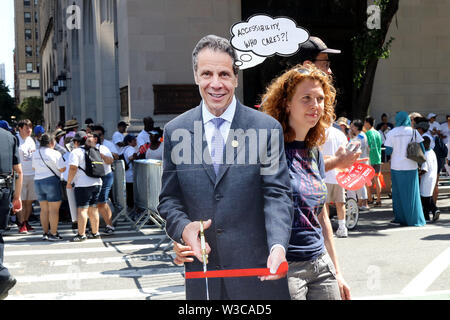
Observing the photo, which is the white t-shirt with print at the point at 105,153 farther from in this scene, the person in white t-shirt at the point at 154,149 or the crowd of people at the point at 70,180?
the person in white t-shirt at the point at 154,149

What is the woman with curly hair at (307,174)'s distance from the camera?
10.5 ft

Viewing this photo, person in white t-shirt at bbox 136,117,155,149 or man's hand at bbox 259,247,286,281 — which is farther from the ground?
person in white t-shirt at bbox 136,117,155,149

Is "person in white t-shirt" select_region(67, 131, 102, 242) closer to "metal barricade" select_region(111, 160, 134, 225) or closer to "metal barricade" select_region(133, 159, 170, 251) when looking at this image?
"metal barricade" select_region(133, 159, 170, 251)

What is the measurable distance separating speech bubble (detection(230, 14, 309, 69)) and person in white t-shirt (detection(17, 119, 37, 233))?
8966 mm

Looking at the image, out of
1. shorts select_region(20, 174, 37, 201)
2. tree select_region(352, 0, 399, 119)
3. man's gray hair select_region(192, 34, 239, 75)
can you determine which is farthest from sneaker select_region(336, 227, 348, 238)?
man's gray hair select_region(192, 34, 239, 75)

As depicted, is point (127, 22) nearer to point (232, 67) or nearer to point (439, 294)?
point (439, 294)

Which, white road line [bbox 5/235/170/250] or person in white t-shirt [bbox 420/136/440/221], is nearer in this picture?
white road line [bbox 5/235/170/250]

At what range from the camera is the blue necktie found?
2.89 meters

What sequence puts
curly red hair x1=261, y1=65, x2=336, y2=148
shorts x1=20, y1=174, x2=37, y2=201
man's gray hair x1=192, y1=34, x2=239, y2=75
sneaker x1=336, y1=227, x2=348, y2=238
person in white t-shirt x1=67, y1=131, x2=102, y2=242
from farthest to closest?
shorts x1=20, y1=174, x2=37, y2=201 < person in white t-shirt x1=67, y1=131, x2=102, y2=242 < sneaker x1=336, y1=227, x2=348, y2=238 < curly red hair x1=261, y1=65, x2=336, y2=148 < man's gray hair x1=192, y1=34, x2=239, y2=75

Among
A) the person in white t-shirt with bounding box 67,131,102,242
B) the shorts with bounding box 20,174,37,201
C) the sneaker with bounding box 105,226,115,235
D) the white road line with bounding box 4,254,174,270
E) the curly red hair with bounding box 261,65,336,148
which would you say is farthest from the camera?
the shorts with bounding box 20,174,37,201

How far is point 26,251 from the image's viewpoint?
1015 centimetres

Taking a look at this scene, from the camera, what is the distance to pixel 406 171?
1111 cm

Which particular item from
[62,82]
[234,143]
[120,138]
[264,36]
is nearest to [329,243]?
[234,143]

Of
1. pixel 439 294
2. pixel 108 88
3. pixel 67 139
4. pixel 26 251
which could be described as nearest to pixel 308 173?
pixel 439 294
